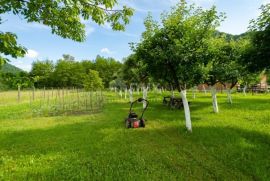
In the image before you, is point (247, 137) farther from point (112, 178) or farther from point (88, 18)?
point (88, 18)

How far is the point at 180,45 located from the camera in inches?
389

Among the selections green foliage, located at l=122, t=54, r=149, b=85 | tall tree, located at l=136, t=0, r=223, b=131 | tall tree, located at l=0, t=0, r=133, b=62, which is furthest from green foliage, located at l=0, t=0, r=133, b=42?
green foliage, located at l=122, t=54, r=149, b=85

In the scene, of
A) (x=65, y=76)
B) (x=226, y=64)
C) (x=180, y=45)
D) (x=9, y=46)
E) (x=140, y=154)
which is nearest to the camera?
(x=9, y=46)

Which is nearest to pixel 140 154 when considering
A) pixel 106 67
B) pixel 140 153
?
pixel 140 153

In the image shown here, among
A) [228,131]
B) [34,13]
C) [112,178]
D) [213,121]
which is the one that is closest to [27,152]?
[112,178]

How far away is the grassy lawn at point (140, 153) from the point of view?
6.03 m

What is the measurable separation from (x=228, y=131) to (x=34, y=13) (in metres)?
8.52

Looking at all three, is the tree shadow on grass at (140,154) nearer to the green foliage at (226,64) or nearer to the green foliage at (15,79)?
the green foliage at (15,79)

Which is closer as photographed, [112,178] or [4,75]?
[4,75]

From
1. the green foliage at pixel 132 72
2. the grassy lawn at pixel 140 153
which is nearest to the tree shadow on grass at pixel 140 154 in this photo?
the grassy lawn at pixel 140 153

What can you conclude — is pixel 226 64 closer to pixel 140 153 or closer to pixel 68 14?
pixel 140 153

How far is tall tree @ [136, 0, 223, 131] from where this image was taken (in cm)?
1005

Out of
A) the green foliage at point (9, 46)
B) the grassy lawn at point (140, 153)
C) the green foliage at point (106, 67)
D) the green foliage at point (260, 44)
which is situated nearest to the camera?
the green foliage at point (9, 46)

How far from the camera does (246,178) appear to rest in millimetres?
5633
